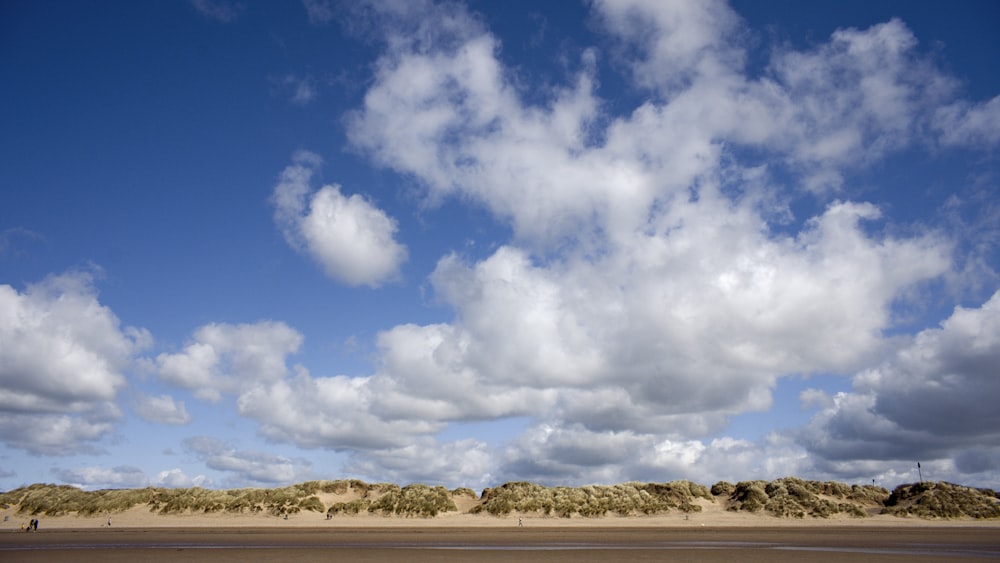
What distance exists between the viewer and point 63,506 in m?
63.7

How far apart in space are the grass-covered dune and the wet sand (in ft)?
59.2

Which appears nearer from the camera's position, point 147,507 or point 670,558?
point 670,558

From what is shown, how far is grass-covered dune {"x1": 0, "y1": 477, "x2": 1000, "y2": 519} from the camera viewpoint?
198 feet

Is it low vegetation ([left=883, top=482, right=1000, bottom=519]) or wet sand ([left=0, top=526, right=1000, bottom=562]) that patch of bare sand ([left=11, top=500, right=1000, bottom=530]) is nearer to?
low vegetation ([left=883, top=482, right=1000, bottom=519])

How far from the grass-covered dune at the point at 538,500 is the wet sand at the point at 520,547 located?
1806 cm

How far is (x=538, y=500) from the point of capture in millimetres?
61875

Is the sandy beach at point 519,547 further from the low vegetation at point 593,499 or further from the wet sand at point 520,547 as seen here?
the low vegetation at point 593,499

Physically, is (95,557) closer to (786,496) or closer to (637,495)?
(637,495)

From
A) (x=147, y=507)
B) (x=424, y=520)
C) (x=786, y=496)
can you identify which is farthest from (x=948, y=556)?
(x=147, y=507)

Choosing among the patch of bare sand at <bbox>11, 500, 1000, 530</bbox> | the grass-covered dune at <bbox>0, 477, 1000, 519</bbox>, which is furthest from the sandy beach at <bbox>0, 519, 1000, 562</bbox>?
the grass-covered dune at <bbox>0, 477, 1000, 519</bbox>

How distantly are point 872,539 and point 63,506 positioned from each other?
247 feet

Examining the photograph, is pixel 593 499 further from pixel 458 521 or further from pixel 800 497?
pixel 800 497

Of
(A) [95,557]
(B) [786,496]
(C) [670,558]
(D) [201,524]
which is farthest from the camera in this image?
(B) [786,496]

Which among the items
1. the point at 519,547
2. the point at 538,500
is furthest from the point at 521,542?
the point at 538,500
